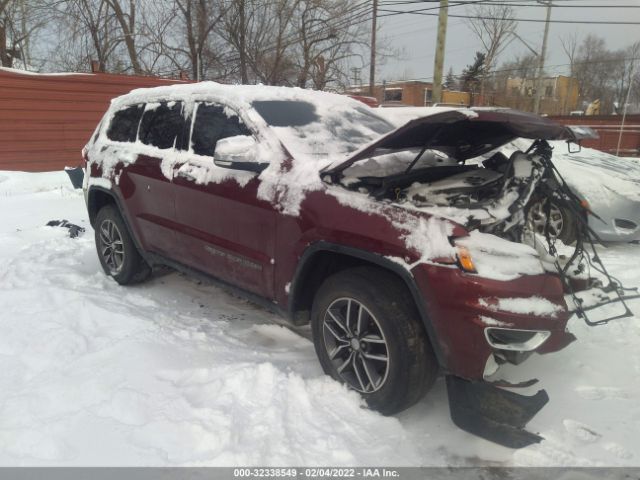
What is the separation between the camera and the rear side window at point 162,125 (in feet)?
13.5

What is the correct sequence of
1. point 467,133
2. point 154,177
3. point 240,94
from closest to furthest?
1. point 467,133
2. point 240,94
3. point 154,177

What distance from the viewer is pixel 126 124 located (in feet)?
15.8

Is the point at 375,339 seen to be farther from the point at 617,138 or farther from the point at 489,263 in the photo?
the point at 617,138

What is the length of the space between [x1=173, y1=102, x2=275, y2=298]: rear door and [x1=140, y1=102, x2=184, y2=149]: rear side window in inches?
9.2

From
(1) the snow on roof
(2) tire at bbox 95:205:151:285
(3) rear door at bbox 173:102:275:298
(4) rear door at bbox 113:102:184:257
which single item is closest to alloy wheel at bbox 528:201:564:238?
(1) the snow on roof

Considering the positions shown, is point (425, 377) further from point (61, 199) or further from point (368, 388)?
point (61, 199)

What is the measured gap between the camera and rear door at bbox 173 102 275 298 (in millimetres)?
3270

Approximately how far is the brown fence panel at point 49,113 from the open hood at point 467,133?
34.3 ft

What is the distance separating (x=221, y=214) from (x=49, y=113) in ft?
32.6

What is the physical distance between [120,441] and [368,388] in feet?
4.34

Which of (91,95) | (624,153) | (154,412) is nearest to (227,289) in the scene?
(154,412)

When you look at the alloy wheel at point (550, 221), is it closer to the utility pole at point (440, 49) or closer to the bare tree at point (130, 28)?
the utility pole at point (440, 49)

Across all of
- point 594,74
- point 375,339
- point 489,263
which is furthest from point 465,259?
point 594,74

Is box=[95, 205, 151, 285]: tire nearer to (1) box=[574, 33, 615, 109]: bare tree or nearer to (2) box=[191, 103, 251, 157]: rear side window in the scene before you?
(2) box=[191, 103, 251, 157]: rear side window
